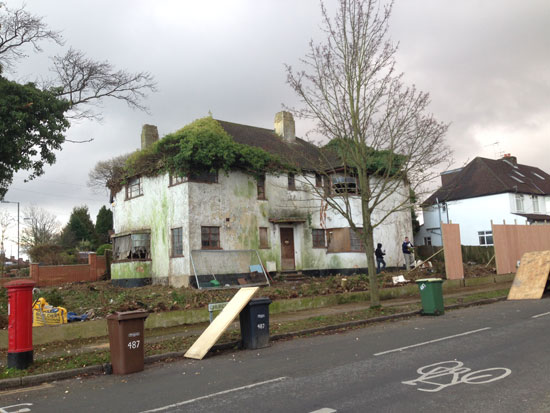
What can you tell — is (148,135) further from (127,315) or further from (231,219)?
(127,315)

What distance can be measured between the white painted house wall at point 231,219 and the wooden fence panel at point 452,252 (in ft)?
20.0

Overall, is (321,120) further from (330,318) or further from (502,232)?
(502,232)

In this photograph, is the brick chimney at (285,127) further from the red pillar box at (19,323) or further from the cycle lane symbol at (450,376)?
the cycle lane symbol at (450,376)

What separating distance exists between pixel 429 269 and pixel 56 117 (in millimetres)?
18926

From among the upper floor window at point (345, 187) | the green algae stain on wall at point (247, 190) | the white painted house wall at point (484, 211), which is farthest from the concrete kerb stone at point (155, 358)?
the white painted house wall at point (484, 211)

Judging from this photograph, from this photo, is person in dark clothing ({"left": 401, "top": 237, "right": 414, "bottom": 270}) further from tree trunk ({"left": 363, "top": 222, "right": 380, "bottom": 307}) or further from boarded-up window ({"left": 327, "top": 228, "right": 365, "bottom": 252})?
tree trunk ({"left": 363, "top": 222, "right": 380, "bottom": 307})

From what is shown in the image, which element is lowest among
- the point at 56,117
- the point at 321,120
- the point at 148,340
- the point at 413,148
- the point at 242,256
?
the point at 148,340

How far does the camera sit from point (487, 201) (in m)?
40.5

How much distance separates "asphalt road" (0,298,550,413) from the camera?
5352mm

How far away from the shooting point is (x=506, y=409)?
482 cm

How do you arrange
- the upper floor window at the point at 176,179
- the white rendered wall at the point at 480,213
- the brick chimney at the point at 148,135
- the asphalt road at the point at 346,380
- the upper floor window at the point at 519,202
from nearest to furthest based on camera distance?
the asphalt road at the point at 346,380
the upper floor window at the point at 176,179
the brick chimney at the point at 148,135
the white rendered wall at the point at 480,213
the upper floor window at the point at 519,202

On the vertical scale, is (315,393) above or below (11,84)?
below

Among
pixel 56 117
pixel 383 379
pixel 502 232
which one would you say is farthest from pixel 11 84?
pixel 502 232

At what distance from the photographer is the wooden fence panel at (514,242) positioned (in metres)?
22.4
